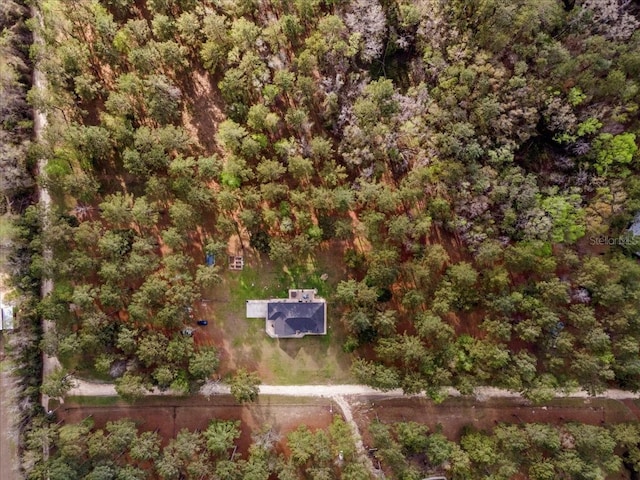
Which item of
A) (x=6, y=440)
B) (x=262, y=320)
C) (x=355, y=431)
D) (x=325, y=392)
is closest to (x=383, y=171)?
(x=262, y=320)

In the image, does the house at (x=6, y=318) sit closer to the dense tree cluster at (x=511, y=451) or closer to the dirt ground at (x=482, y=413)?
the dirt ground at (x=482, y=413)

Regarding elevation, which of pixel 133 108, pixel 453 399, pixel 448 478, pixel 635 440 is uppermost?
pixel 133 108

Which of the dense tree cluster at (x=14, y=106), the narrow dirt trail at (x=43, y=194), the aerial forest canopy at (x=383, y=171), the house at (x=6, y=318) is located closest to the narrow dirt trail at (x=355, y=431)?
the aerial forest canopy at (x=383, y=171)

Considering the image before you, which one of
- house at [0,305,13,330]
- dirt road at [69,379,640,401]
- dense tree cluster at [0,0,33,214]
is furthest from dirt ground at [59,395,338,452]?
dense tree cluster at [0,0,33,214]

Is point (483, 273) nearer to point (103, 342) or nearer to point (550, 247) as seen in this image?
point (550, 247)

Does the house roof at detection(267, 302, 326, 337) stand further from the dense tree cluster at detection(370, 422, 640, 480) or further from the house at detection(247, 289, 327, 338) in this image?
the dense tree cluster at detection(370, 422, 640, 480)

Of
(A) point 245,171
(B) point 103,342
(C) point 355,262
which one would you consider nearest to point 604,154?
(C) point 355,262
